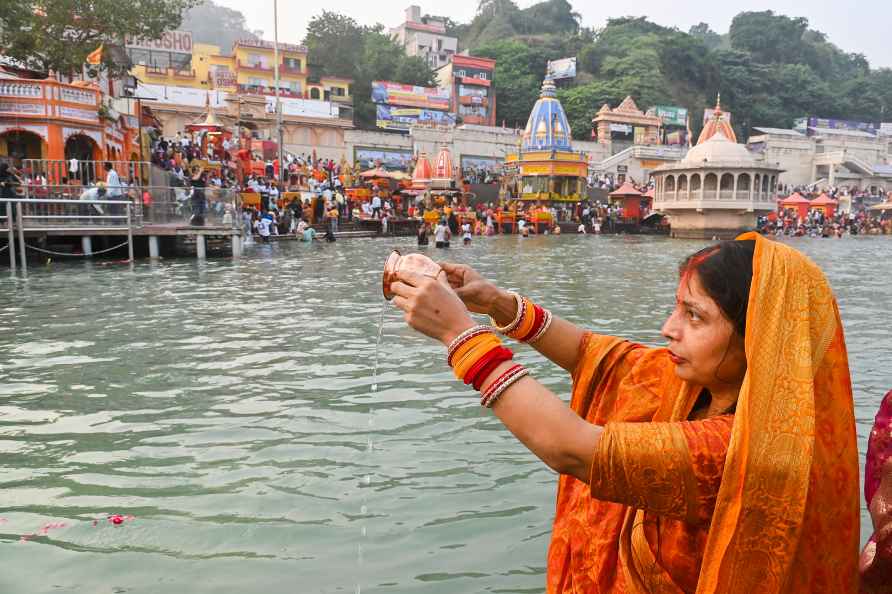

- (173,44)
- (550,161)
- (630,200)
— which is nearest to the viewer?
(550,161)

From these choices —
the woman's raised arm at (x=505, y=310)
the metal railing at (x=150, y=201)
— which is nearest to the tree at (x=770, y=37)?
the metal railing at (x=150, y=201)

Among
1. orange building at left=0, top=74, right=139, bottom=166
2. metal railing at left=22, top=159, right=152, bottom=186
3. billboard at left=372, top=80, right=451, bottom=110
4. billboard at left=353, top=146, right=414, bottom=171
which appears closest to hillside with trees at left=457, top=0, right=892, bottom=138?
billboard at left=372, top=80, right=451, bottom=110

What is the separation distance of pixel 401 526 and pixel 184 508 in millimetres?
1035

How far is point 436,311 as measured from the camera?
4.90ft

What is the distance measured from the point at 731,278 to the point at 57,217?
15287mm

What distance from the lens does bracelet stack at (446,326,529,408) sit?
4.59 ft

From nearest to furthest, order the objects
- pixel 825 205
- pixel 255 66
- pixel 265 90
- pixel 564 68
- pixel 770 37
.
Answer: pixel 825 205
pixel 265 90
pixel 255 66
pixel 564 68
pixel 770 37

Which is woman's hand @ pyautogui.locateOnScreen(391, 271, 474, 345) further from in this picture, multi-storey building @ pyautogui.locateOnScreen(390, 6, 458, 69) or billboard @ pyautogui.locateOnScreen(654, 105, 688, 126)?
multi-storey building @ pyautogui.locateOnScreen(390, 6, 458, 69)

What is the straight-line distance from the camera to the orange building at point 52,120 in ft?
62.2

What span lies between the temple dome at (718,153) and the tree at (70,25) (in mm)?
23229

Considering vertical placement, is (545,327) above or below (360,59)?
below

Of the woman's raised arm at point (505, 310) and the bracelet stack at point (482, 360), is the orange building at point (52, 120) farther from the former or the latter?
the bracelet stack at point (482, 360)

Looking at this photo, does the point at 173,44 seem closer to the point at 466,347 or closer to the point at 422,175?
the point at 422,175

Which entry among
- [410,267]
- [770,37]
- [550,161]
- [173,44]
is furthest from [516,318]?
[770,37]
